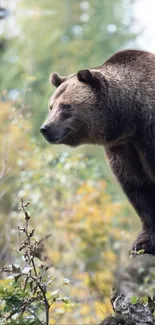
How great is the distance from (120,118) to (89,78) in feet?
1.53

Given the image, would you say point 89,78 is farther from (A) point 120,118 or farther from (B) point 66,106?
(A) point 120,118

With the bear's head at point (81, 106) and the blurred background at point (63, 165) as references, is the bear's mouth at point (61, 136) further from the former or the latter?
the blurred background at point (63, 165)

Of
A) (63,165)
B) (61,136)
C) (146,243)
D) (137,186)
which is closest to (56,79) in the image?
(61,136)

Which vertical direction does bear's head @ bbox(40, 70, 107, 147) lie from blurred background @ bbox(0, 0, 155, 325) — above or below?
below

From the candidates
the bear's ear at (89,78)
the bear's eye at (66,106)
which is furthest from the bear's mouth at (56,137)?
the bear's ear at (89,78)

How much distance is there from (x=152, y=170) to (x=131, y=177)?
0.28 metres

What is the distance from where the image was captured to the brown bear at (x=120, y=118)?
21.0 ft

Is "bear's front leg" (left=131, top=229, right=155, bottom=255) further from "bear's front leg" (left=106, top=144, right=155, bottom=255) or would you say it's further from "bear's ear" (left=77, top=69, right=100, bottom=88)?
"bear's ear" (left=77, top=69, right=100, bottom=88)

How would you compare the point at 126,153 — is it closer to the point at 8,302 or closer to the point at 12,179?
the point at 8,302

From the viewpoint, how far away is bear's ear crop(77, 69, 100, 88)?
21.4 ft

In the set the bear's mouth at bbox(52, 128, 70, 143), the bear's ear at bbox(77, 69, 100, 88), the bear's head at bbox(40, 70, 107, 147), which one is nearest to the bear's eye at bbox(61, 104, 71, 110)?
the bear's head at bbox(40, 70, 107, 147)

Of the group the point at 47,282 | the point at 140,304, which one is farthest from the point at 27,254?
the point at 140,304

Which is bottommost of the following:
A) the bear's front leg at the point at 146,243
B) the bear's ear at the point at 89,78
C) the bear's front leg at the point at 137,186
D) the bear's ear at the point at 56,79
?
the bear's front leg at the point at 146,243

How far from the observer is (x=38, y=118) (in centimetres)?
2214
